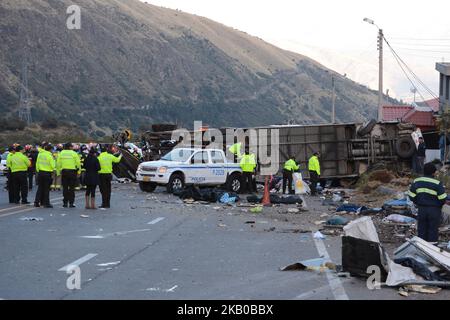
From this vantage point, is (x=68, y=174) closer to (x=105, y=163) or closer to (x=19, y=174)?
(x=105, y=163)

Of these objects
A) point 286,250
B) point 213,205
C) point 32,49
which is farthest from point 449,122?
point 32,49

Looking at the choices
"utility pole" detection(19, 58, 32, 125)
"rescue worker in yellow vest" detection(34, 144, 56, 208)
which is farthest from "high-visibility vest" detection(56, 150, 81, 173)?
"utility pole" detection(19, 58, 32, 125)

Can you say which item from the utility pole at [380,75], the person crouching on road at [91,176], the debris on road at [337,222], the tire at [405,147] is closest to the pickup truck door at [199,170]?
the person crouching on road at [91,176]

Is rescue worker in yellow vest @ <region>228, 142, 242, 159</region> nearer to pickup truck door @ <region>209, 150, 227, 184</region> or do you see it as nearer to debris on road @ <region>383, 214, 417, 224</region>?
pickup truck door @ <region>209, 150, 227, 184</region>

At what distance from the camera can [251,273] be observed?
11.2 meters

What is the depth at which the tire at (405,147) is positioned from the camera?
35.9m

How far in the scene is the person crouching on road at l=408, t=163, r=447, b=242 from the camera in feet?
42.0

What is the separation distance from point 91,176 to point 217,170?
866 cm

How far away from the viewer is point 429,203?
12820 mm

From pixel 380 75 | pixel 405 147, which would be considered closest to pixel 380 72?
pixel 380 75

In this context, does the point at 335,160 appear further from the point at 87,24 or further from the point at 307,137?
the point at 87,24

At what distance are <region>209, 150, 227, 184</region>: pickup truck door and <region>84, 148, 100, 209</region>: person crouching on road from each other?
8.22 metres

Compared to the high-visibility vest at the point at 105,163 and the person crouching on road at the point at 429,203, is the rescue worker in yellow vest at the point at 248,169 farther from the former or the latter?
the person crouching on road at the point at 429,203

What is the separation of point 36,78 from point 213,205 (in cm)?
6013
